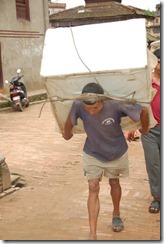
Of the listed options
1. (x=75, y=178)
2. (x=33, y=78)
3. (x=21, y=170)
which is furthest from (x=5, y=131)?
(x=33, y=78)

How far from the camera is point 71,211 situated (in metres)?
4.57

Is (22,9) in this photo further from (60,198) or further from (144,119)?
(144,119)

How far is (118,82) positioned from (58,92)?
525 millimetres

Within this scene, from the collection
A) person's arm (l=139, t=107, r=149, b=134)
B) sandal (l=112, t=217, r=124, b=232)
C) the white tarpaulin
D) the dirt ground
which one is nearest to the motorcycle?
the dirt ground

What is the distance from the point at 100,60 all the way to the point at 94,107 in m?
0.39

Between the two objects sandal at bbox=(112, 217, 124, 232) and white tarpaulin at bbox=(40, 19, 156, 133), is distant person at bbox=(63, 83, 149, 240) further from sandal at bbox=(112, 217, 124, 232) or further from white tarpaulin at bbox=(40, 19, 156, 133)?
sandal at bbox=(112, 217, 124, 232)

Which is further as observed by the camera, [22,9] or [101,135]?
[22,9]

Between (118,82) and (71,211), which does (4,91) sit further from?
(118,82)

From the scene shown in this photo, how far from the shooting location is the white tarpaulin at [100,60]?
3178 millimetres

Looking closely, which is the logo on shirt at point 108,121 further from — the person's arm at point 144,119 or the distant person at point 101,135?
the person's arm at point 144,119

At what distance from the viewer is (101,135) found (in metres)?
3.46

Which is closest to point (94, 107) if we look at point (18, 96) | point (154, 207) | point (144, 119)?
point (144, 119)

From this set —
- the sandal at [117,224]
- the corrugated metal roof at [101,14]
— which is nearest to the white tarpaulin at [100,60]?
the sandal at [117,224]

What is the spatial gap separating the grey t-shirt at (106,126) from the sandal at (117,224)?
71 centimetres
